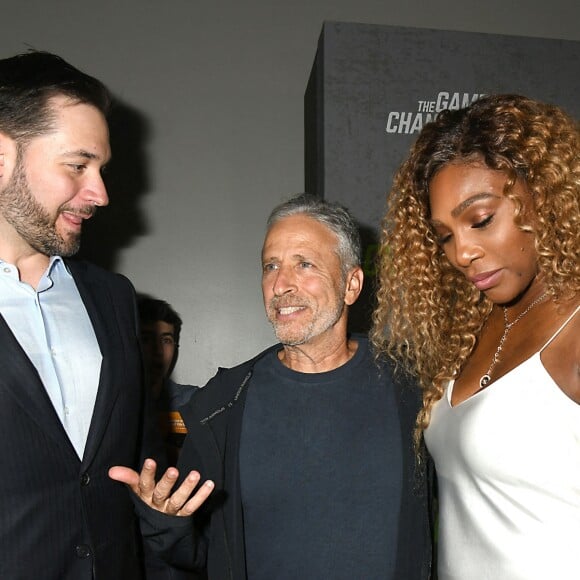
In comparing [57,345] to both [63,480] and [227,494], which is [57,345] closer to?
[63,480]

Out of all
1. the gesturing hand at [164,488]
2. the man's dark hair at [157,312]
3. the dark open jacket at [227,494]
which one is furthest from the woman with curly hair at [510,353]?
the man's dark hair at [157,312]

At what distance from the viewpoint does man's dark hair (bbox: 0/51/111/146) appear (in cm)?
153

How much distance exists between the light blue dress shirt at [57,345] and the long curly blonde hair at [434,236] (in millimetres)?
867

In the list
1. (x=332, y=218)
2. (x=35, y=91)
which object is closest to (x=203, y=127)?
(x=332, y=218)

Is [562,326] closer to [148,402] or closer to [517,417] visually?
[517,417]

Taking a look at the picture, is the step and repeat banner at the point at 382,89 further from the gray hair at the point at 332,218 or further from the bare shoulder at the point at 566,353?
the bare shoulder at the point at 566,353

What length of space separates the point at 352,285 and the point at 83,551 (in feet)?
3.58

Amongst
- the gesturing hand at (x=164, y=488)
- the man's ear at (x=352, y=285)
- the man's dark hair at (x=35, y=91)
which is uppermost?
the man's dark hair at (x=35, y=91)

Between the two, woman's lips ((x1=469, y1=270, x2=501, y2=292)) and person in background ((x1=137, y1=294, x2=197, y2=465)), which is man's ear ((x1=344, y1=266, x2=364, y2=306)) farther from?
person in background ((x1=137, y1=294, x2=197, y2=465))

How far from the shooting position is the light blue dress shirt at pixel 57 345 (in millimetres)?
1469

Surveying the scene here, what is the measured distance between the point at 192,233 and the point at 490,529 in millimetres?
2519

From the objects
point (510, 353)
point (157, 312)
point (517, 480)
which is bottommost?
point (157, 312)

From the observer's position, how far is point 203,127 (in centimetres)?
348

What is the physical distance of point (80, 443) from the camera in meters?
1.47
